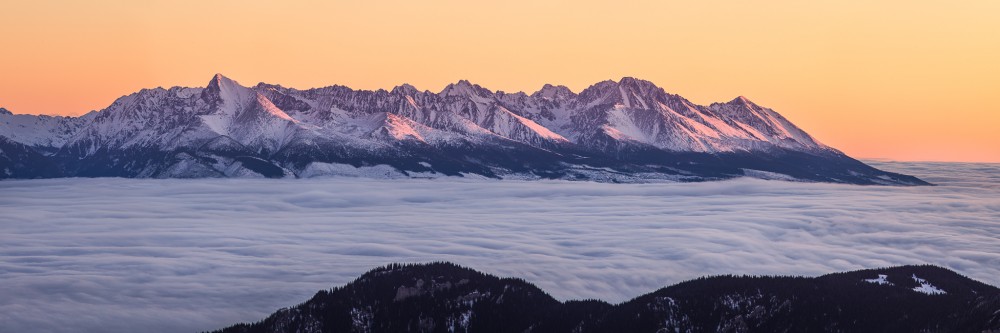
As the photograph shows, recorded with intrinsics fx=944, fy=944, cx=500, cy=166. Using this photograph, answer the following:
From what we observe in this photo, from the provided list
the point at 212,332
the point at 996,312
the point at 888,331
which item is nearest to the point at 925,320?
the point at 888,331

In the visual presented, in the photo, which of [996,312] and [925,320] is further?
[925,320]

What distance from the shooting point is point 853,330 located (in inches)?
7771

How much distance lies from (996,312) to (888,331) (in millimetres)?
33404

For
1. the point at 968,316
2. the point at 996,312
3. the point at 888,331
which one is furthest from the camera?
the point at 888,331

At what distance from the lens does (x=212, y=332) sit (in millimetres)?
199750

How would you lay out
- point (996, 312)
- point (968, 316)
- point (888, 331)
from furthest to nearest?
point (888, 331) < point (968, 316) < point (996, 312)

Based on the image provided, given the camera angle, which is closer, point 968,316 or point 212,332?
point 968,316

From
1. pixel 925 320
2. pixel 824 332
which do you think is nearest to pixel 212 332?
pixel 824 332

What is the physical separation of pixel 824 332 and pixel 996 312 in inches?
1671

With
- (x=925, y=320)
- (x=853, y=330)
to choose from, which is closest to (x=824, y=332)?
(x=853, y=330)

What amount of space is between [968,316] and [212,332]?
493ft

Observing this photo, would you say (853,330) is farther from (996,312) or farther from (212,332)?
(212,332)

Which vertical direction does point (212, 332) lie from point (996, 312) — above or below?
below

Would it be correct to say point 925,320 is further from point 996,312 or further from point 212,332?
point 212,332
